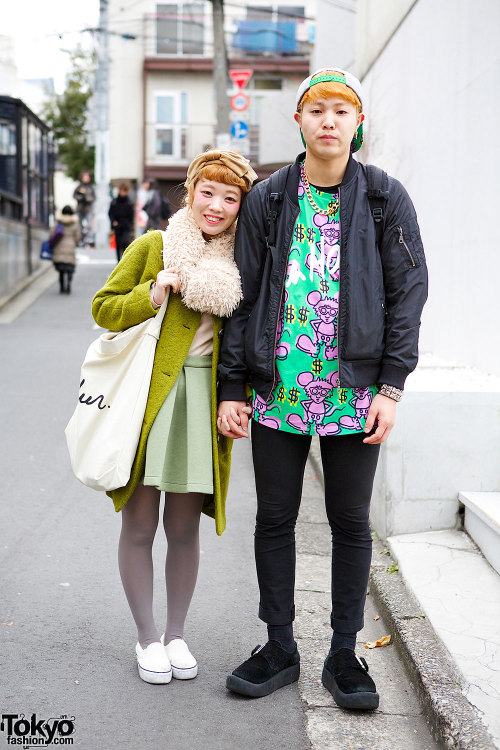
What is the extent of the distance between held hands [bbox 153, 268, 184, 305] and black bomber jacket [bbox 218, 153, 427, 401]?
0.74 ft

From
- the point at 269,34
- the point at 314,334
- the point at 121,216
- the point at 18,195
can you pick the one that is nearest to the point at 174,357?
the point at 314,334

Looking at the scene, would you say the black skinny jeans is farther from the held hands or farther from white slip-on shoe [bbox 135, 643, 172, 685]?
the held hands

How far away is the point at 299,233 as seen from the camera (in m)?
2.97

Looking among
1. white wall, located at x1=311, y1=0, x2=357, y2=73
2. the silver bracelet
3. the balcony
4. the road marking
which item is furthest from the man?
the balcony

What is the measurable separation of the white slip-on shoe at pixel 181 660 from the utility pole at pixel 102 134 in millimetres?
30321

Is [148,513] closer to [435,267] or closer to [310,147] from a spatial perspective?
[310,147]

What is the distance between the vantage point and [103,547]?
185 inches

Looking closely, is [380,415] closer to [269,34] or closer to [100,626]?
[100,626]

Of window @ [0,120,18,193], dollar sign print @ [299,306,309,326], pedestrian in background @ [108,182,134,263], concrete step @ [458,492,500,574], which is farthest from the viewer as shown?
pedestrian in background @ [108,182,134,263]

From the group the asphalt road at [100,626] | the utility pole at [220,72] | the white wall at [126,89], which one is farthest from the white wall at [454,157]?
the white wall at [126,89]

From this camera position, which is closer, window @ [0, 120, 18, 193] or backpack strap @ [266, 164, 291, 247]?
backpack strap @ [266, 164, 291, 247]

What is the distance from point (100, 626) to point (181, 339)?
137cm

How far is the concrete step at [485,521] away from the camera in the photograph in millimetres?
4031

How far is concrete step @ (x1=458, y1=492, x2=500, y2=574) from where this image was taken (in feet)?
13.2
